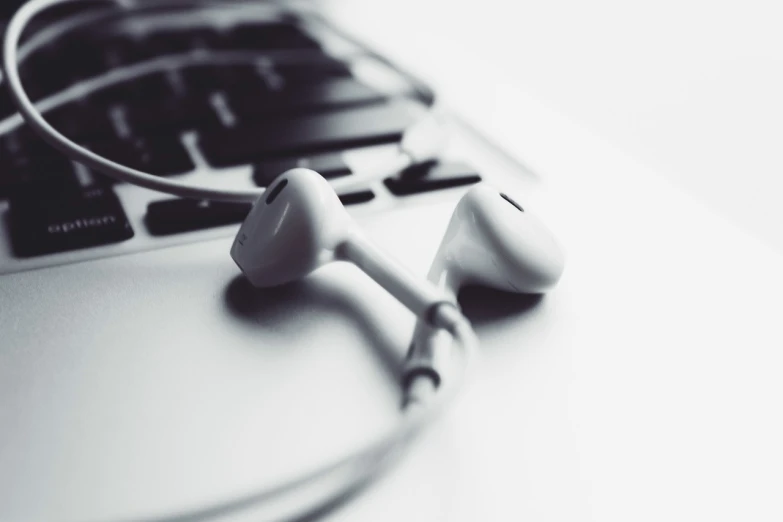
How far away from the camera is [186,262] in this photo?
0.37m

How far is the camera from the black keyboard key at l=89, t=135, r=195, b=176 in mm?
426

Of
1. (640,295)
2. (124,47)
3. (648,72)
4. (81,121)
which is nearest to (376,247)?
(640,295)

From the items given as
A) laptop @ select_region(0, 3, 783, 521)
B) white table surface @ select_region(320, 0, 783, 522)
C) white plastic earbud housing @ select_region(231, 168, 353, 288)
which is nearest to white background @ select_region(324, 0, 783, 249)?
white table surface @ select_region(320, 0, 783, 522)

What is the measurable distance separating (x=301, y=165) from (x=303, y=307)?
12 cm

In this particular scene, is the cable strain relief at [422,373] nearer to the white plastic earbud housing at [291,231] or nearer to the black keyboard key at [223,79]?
the white plastic earbud housing at [291,231]

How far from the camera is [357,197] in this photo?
0.42m

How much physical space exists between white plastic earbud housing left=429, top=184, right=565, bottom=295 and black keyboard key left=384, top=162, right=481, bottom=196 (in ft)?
0.28

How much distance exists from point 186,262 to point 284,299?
56 millimetres

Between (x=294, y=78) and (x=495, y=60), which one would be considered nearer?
(x=294, y=78)

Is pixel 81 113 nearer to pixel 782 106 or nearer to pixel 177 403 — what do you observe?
pixel 177 403

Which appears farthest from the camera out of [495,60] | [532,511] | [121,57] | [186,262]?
[495,60]

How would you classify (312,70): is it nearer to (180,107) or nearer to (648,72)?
(180,107)

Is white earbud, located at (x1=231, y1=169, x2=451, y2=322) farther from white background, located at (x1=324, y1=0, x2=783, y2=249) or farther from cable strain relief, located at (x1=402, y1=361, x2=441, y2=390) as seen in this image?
white background, located at (x1=324, y1=0, x2=783, y2=249)

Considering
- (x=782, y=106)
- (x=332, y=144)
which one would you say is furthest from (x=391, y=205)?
(x=782, y=106)
